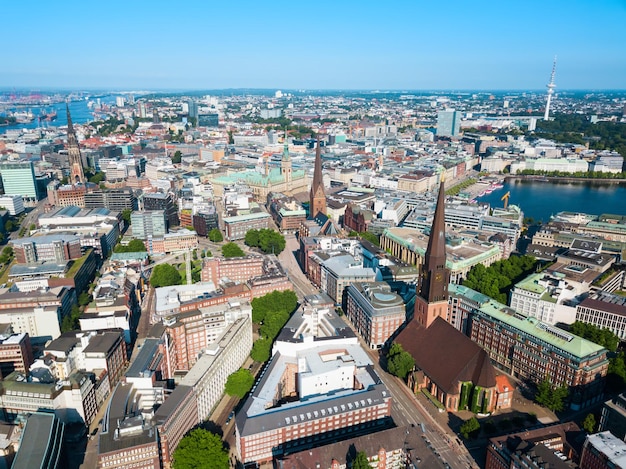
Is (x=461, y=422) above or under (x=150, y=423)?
under

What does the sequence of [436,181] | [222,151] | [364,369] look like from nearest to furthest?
1. [364,369]
2. [436,181]
3. [222,151]

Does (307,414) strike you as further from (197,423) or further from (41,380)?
(41,380)

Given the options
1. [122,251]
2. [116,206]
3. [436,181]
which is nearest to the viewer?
[122,251]

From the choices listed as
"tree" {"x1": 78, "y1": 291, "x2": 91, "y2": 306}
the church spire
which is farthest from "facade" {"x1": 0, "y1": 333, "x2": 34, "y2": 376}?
the church spire

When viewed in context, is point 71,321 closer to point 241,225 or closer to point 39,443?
point 39,443

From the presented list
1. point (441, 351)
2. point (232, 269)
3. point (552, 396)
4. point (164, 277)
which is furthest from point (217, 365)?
point (552, 396)

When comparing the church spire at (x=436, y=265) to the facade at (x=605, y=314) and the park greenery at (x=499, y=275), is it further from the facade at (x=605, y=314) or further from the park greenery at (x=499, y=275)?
the facade at (x=605, y=314)

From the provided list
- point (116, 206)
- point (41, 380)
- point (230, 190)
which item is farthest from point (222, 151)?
point (41, 380)
